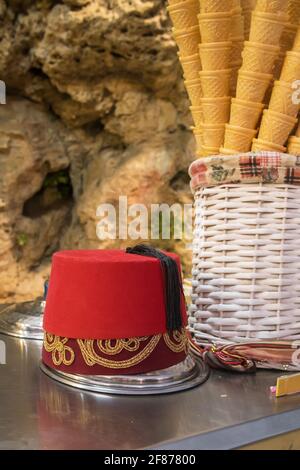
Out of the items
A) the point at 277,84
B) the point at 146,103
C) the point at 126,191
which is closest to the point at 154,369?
the point at 277,84

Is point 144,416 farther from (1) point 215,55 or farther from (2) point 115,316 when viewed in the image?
(1) point 215,55

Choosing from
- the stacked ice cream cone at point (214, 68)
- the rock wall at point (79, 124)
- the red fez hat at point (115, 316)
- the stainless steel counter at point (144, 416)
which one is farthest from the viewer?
the rock wall at point (79, 124)

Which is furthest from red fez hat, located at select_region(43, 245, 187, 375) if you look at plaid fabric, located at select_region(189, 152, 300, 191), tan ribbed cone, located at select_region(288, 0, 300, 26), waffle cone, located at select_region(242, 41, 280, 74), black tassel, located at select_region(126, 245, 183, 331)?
tan ribbed cone, located at select_region(288, 0, 300, 26)

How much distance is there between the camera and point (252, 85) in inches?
21.8

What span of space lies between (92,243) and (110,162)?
0.38 metres

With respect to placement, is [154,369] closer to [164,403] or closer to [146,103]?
[164,403]

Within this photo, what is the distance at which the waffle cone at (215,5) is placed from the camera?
547 mm

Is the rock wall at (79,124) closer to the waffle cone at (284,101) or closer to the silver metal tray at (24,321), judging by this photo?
the silver metal tray at (24,321)

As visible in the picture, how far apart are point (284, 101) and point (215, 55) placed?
→ 97mm

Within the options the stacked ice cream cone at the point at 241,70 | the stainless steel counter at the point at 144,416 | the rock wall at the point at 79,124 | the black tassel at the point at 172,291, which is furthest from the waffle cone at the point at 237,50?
the rock wall at the point at 79,124

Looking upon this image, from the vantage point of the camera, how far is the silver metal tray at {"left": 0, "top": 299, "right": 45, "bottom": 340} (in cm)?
65

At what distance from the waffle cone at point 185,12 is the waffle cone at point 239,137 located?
0.45ft

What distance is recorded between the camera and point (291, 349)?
51 cm

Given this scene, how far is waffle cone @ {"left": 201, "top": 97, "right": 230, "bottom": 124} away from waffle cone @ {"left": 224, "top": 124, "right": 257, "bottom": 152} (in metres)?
0.02
